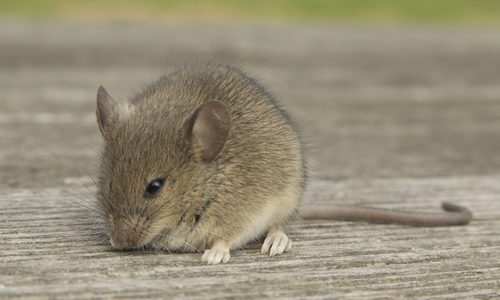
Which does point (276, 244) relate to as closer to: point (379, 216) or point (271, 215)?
point (271, 215)

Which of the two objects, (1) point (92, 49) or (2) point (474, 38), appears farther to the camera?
(2) point (474, 38)

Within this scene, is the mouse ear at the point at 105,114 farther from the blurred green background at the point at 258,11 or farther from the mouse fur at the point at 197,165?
the blurred green background at the point at 258,11

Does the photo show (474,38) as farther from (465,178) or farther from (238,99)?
(238,99)

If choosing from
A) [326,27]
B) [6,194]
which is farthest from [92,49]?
[6,194]

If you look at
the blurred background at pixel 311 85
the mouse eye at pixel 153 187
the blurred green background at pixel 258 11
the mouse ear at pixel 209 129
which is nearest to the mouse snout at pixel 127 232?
the mouse eye at pixel 153 187

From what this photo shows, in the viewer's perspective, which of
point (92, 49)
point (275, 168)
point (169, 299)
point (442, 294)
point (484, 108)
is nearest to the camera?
point (169, 299)

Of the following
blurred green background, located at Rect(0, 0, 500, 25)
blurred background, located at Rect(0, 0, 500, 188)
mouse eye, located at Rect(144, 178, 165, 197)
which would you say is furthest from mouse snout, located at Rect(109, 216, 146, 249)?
blurred green background, located at Rect(0, 0, 500, 25)

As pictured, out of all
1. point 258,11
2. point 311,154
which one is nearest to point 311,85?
point 311,154
